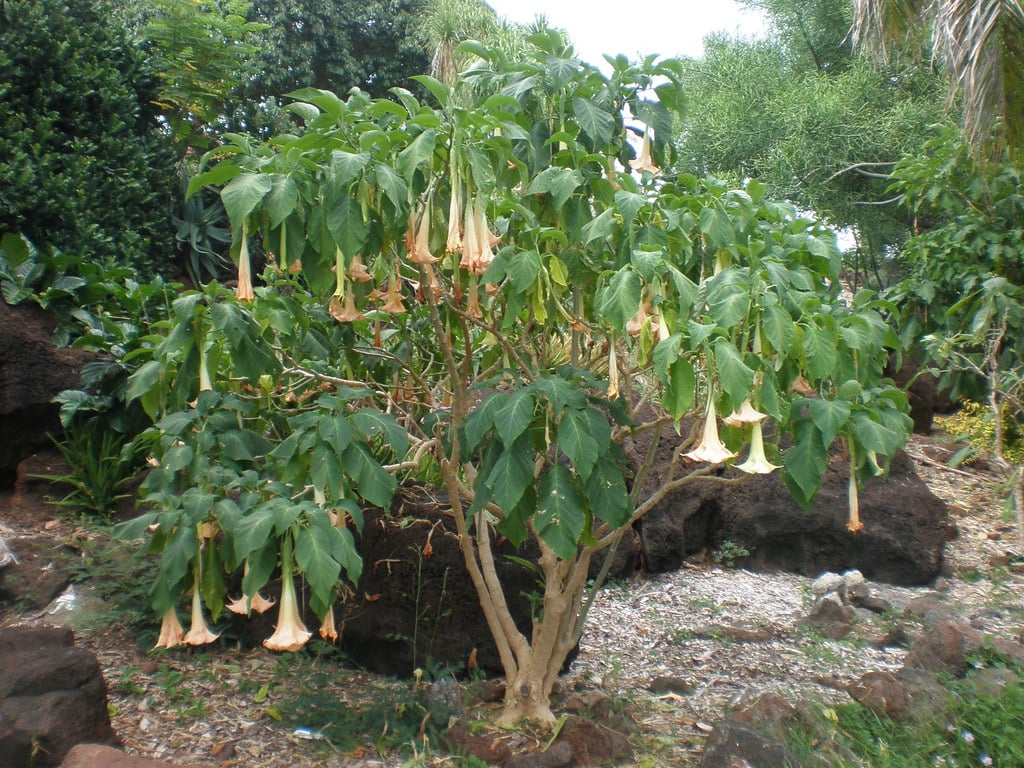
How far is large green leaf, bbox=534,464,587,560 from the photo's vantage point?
2199 millimetres

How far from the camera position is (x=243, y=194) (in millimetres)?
1913

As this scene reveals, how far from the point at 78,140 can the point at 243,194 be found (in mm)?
→ 4835

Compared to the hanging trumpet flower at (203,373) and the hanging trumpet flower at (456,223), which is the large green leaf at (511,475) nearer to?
the hanging trumpet flower at (456,223)

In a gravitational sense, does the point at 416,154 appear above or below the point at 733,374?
above

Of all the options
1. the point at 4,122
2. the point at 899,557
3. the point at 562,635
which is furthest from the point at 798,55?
the point at 562,635

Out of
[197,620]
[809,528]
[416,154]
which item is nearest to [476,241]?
[416,154]

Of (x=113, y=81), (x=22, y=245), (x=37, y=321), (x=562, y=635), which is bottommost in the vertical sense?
(x=562, y=635)

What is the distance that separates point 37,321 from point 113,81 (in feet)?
7.72

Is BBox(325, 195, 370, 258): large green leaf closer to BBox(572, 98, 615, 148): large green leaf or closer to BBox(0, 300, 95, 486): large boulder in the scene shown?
BBox(572, 98, 615, 148): large green leaf

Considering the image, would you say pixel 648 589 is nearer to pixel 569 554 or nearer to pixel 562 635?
pixel 562 635

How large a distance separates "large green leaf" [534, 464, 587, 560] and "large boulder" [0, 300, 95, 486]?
364cm

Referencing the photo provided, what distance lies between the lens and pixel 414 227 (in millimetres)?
2297

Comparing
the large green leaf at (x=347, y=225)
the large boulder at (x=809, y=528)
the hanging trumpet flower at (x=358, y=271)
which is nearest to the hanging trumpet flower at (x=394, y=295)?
the hanging trumpet flower at (x=358, y=271)

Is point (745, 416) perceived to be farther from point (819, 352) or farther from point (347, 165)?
point (347, 165)
